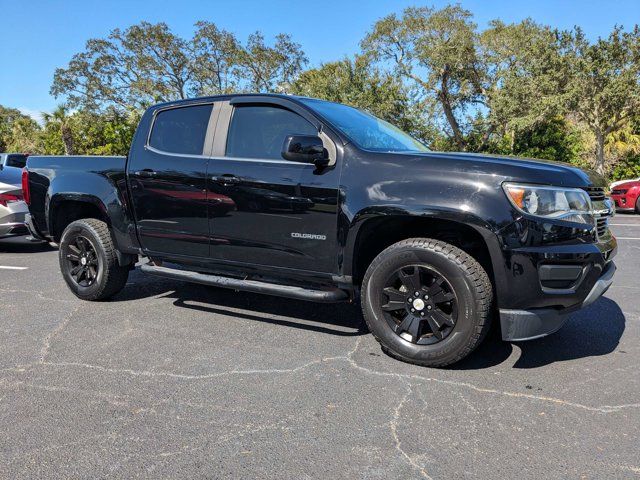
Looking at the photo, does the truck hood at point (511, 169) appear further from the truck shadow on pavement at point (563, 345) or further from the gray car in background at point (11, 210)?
the gray car in background at point (11, 210)

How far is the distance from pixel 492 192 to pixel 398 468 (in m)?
1.69

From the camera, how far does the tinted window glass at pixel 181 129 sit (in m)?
4.48

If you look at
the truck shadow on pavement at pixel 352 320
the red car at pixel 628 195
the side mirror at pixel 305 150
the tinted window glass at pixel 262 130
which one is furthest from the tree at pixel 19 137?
the side mirror at pixel 305 150

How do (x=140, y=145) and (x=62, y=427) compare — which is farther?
(x=140, y=145)

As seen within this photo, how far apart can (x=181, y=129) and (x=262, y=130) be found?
90 cm

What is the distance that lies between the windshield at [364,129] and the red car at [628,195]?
11.9 meters

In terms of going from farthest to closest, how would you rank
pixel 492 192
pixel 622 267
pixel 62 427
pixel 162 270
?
pixel 622 267 < pixel 162 270 < pixel 492 192 < pixel 62 427

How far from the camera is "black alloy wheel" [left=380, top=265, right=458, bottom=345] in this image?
134 inches

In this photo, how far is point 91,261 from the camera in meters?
5.19

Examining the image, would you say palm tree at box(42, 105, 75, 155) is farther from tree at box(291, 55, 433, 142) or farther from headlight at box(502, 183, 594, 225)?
headlight at box(502, 183, 594, 225)

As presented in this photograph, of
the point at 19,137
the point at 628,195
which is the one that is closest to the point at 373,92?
the point at 628,195

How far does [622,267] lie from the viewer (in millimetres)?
6711

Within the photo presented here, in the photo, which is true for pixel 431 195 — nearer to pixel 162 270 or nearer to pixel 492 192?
pixel 492 192

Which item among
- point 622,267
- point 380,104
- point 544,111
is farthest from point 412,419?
point 380,104
